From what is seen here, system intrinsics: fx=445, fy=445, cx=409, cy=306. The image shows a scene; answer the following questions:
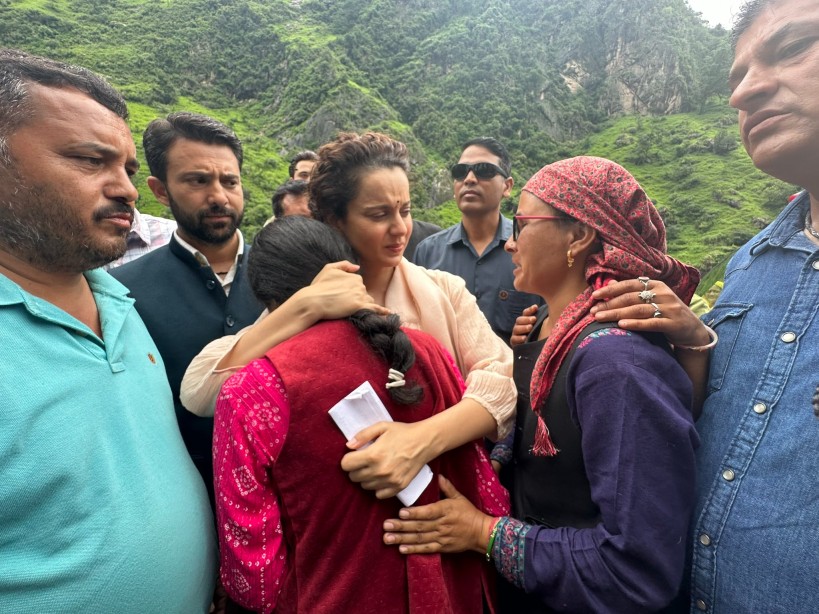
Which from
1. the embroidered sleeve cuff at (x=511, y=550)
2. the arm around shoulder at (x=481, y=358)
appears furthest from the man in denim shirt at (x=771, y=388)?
the arm around shoulder at (x=481, y=358)

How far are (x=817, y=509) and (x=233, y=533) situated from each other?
1674mm

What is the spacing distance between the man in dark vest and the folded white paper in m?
1.14

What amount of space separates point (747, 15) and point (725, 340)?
1.12 m

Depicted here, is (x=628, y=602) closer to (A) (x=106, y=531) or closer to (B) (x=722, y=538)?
(B) (x=722, y=538)

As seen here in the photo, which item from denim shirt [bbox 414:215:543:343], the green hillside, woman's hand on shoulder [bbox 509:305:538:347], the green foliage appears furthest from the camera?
the green hillside

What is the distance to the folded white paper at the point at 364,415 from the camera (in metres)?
1.38

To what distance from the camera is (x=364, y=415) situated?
1424 millimetres

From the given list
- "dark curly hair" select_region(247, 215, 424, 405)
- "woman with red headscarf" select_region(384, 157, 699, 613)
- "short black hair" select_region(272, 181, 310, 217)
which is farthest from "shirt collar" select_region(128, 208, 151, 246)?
"woman with red headscarf" select_region(384, 157, 699, 613)

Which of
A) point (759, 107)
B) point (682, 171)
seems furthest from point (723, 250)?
point (759, 107)

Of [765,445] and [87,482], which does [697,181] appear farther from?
[87,482]

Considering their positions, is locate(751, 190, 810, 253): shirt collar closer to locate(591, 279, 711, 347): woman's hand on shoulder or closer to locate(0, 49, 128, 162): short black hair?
locate(591, 279, 711, 347): woman's hand on shoulder

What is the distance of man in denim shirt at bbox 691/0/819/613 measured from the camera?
1.28m

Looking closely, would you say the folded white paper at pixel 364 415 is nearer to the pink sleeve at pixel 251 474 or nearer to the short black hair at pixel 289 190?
the pink sleeve at pixel 251 474

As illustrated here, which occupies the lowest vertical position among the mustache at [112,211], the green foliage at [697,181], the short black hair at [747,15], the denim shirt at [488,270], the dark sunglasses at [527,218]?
the green foliage at [697,181]
